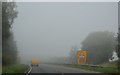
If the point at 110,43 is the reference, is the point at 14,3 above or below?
above

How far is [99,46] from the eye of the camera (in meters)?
99.3

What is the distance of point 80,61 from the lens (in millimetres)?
65188

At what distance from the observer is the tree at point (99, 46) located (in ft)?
309

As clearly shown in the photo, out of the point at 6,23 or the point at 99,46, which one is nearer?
the point at 6,23

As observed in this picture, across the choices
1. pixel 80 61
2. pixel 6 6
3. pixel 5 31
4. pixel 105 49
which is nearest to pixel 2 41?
pixel 5 31

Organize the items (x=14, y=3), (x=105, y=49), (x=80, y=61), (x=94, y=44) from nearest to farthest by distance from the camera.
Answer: (x=14, y=3), (x=80, y=61), (x=105, y=49), (x=94, y=44)

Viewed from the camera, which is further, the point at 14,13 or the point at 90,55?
the point at 90,55

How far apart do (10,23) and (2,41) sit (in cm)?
595

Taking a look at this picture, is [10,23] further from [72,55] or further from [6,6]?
[72,55]

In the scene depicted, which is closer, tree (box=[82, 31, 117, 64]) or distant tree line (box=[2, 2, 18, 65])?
distant tree line (box=[2, 2, 18, 65])

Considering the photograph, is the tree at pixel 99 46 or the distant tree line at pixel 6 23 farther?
the tree at pixel 99 46

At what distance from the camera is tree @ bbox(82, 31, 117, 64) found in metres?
94.2

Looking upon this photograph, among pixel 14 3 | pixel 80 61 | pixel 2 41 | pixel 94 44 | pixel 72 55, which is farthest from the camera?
pixel 72 55

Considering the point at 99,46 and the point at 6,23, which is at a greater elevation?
the point at 6,23
